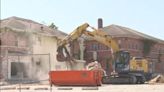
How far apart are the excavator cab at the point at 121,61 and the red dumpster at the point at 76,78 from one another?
9.39 meters

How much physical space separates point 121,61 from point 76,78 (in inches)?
→ 413

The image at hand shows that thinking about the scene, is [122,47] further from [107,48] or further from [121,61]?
[121,61]

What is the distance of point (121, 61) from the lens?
4384 centimetres

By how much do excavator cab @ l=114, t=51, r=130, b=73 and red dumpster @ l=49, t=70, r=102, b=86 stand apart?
9.39 metres

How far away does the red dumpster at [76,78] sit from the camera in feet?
111

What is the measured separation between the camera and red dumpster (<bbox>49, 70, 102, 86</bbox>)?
33875mm

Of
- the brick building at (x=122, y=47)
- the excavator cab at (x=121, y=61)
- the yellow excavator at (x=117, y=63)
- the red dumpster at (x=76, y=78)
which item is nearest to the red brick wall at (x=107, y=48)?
the brick building at (x=122, y=47)

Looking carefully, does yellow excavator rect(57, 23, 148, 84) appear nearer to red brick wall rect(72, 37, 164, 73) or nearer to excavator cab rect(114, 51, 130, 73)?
excavator cab rect(114, 51, 130, 73)

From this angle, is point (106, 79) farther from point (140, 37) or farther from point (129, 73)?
point (140, 37)

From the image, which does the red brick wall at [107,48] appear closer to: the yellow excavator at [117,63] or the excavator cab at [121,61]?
the yellow excavator at [117,63]

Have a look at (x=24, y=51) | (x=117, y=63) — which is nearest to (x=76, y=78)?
(x=117, y=63)

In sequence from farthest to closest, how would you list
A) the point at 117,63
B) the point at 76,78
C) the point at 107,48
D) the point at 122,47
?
the point at 122,47 → the point at 107,48 → the point at 117,63 → the point at 76,78

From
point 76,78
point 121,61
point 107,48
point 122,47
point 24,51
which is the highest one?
point 122,47

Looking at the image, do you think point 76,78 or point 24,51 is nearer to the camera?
point 76,78
